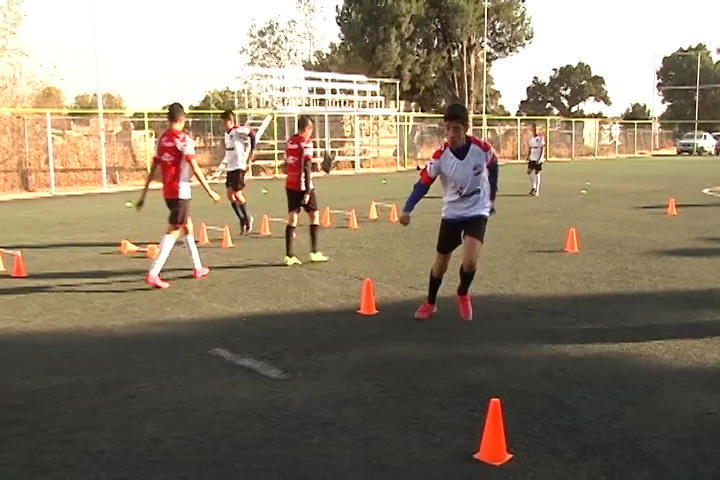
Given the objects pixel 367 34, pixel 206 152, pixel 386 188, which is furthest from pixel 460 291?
pixel 367 34

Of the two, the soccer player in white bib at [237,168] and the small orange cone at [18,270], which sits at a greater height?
the soccer player in white bib at [237,168]

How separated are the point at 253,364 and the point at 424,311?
2024 millimetres

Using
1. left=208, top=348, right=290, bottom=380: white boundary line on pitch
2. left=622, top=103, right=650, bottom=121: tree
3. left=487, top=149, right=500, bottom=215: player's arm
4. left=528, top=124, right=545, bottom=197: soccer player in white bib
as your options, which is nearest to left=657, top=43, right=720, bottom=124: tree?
left=622, top=103, right=650, bottom=121: tree

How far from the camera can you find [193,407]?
15.7 ft

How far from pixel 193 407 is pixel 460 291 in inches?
125

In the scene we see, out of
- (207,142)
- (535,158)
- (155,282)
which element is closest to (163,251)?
(155,282)

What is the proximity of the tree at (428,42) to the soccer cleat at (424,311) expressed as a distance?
44.5 m

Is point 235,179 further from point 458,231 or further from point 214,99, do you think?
point 214,99

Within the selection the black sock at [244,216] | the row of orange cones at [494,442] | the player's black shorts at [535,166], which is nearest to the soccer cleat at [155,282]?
the black sock at [244,216]

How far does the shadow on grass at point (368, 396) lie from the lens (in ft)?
12.9

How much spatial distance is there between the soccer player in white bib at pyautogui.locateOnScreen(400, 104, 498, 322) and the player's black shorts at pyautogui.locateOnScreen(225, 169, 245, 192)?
6830 millimetres

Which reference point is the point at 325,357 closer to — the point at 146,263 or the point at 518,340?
the point at 518,340

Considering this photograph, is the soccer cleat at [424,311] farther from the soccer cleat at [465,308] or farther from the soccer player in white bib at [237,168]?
the soccer player in white bib at [237,168]

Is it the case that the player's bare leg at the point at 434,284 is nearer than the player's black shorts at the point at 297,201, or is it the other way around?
the player's bare leg at the point at 434,284
